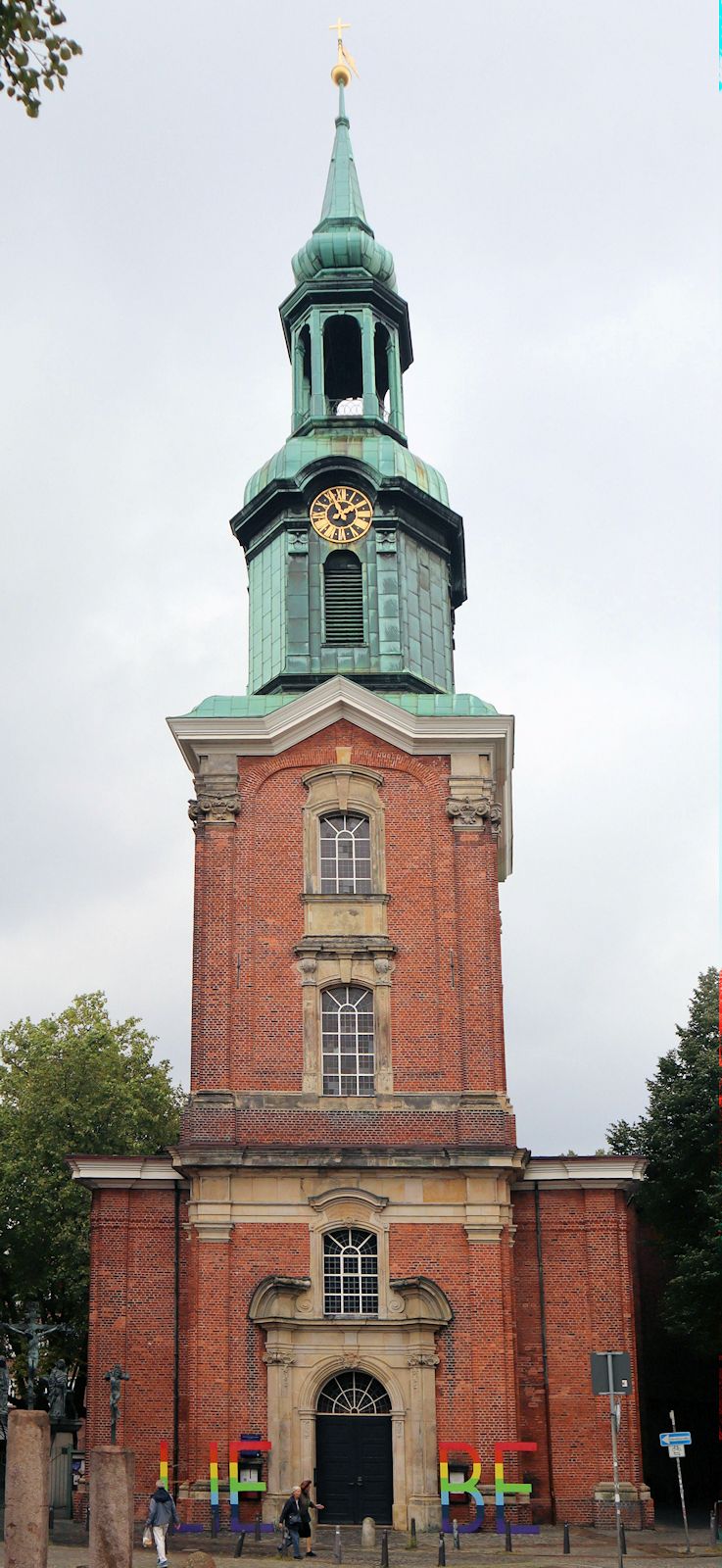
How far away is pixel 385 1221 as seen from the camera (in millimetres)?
31219

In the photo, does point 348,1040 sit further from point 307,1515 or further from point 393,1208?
point 307,1515

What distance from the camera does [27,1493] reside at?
18.9 m

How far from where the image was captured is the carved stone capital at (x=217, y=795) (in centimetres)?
3400

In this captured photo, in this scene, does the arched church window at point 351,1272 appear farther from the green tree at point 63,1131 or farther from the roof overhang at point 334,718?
the green tree at point 63,1131

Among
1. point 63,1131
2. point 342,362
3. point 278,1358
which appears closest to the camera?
point 278,1358

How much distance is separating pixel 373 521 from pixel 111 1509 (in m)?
22.3

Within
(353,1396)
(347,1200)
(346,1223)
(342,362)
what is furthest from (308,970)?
(342,362)

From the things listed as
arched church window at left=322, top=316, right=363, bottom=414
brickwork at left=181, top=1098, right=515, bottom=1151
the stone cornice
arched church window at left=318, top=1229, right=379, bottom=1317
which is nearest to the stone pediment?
arched church window at left=318, top=1229, right=379, bottom=1317

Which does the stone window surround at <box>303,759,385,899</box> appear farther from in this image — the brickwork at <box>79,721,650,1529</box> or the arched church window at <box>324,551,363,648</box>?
the arched church window at <box>324,551,363,648</box>

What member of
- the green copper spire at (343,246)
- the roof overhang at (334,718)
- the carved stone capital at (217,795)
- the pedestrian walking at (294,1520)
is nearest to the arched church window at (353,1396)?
the pedestrian walking at (294,1520)

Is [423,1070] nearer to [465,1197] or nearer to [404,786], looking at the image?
[465,1197]

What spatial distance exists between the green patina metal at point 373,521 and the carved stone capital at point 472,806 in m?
1.72

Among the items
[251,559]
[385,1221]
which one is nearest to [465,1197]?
[385,1221]

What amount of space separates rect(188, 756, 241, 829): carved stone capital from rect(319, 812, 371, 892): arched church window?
1.90m
